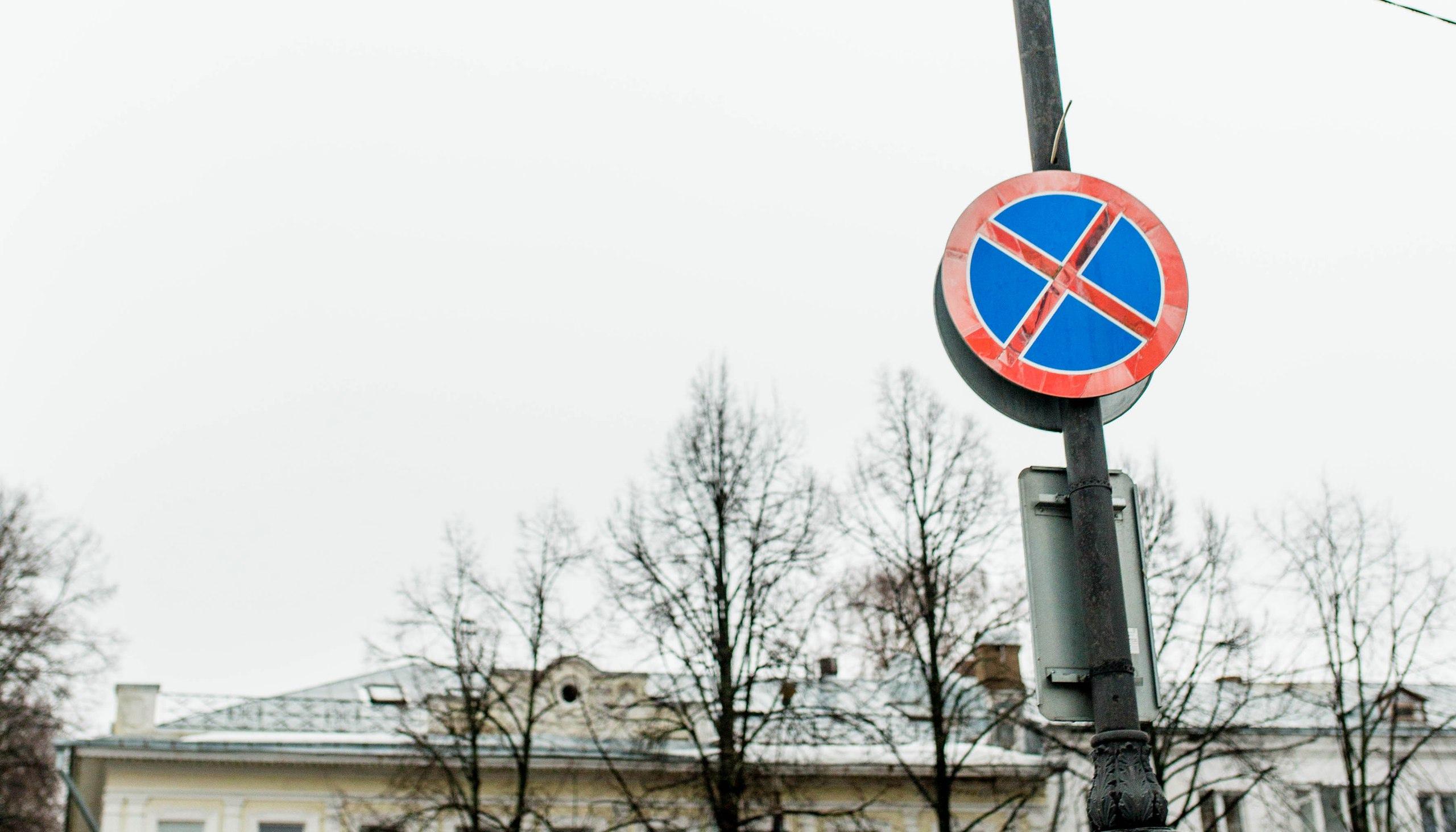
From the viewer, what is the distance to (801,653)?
25984mm

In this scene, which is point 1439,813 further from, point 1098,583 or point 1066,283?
point 1098,583

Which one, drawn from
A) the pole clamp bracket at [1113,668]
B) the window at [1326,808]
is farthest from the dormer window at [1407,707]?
the pole clamp bracket at [1113,668]

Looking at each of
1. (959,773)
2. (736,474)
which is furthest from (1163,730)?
(736,474)

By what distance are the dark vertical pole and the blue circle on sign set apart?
16cm

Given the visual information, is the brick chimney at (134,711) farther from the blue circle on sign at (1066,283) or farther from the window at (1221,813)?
the blue circle on sign at (1066,283)

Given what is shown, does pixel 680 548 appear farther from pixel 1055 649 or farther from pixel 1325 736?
pixel 1055 649

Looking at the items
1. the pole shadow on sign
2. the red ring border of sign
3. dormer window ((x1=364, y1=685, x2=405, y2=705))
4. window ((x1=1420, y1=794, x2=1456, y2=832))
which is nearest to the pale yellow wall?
dormer window ((x1=364, y1=685, x2=405, y2=705))

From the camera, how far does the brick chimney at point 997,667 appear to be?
86.6 ft

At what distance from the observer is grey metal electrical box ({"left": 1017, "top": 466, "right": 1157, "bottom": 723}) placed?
445cm

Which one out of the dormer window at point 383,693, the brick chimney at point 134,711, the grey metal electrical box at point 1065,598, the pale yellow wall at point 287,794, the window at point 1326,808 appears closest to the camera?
the grey metal electrical box at point 1065,598

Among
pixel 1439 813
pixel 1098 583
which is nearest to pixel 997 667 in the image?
pixel 1439 813

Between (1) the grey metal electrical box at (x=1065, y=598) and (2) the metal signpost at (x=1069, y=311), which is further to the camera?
(2) the metal signpost at (x=1069, y=311)

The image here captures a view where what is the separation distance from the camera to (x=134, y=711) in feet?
104

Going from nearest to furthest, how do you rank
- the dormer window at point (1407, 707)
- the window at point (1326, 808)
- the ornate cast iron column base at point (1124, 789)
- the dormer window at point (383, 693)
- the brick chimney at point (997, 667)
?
1. the ornate cast iron column base at point (1124, 789)
2. the brick chimney at point (997, 667)
3. the dormer window at point (1407, 707)
4. the window at point (1326, 808)
5. the dormer window at point (383, 693)
